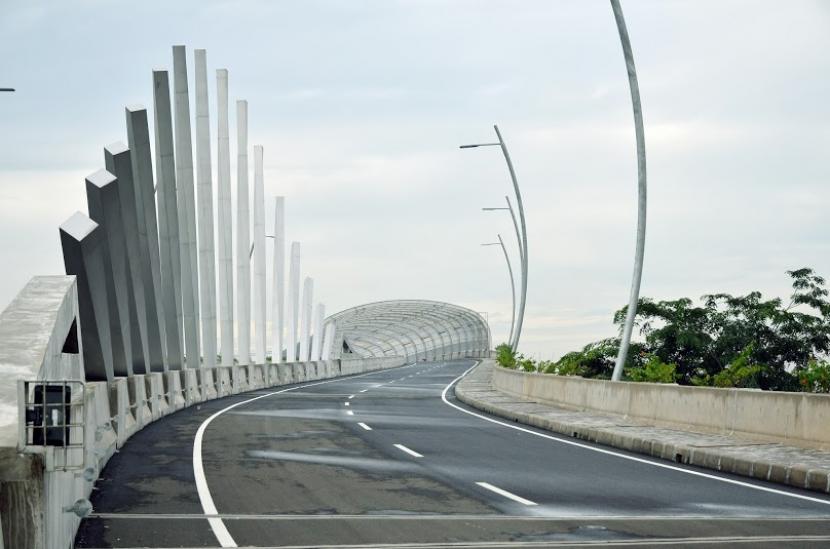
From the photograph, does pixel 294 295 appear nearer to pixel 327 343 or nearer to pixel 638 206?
pixel 327 343

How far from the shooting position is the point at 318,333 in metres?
95.5

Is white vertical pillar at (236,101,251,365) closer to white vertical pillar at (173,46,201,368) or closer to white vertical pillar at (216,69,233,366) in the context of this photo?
white vertical pillar at (216,69,233,366)

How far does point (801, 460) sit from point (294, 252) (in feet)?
230

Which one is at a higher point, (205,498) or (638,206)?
(638,206)

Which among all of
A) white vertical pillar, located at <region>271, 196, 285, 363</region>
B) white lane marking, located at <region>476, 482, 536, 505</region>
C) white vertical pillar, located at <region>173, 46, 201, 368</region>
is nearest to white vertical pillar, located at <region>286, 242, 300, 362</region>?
white vertical pillar, located at <region>271, 196, 285, 363</region>

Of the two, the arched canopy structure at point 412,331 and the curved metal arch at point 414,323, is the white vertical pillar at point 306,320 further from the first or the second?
the curved metal arch at point 414,323

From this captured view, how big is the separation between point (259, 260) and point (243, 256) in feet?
21.5

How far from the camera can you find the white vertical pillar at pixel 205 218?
43469 mm

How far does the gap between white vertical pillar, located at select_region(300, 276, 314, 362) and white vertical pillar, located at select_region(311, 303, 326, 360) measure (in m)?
0.73

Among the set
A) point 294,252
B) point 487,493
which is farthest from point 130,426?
point 294,252

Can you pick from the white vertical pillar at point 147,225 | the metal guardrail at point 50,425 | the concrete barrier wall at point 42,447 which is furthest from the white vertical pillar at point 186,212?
the metal guardrail at point 50,425

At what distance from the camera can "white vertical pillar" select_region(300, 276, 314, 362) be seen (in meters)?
86.5

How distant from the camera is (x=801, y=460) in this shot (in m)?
15.0

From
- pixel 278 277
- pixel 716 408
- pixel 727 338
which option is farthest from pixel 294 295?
pixel 716 408
